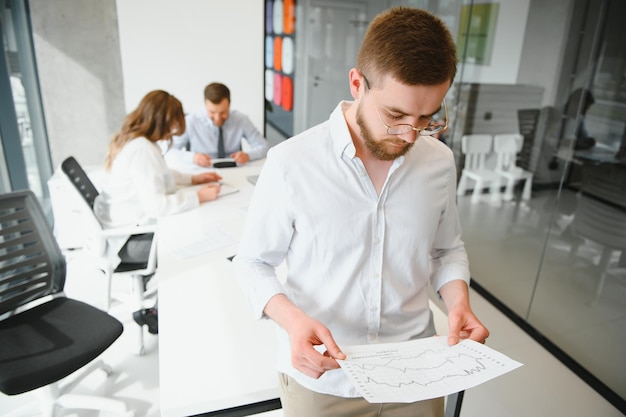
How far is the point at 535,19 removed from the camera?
2.75m

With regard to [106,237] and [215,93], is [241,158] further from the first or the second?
[106,237]

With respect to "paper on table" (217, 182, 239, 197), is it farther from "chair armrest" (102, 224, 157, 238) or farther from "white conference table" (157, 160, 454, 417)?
"white conference table" (157, 160, 454, 417)

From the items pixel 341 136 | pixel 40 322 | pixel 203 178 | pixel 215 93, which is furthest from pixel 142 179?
pixel 341 136

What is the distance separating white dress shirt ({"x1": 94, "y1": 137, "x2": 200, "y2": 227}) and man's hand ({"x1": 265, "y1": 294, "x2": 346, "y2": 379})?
5.22 feet

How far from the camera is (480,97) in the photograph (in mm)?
3268

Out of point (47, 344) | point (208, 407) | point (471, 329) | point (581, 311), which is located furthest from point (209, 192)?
point (581, 311)

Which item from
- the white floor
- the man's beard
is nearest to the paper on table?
the white floor

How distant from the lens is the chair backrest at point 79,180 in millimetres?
2340

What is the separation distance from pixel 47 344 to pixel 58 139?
285 cm

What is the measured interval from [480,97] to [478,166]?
20.1 inches

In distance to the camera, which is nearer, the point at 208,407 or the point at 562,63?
the point at 208,407

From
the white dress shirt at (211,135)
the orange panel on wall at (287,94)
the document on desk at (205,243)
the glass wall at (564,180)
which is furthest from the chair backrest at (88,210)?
the orange panel on wall at (287,94)

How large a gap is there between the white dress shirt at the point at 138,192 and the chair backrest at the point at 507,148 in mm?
2105

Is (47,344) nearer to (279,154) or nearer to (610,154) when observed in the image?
(279,154)
